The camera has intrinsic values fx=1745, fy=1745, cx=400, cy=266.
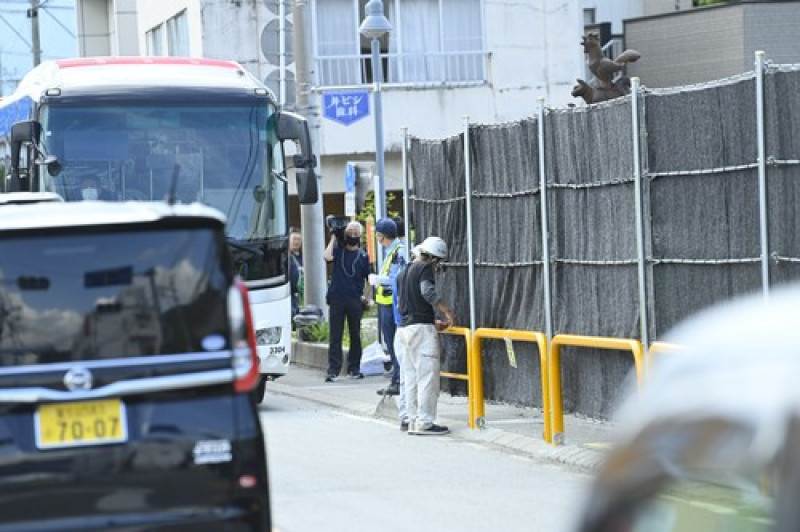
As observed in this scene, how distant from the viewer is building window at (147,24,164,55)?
45.8 meters

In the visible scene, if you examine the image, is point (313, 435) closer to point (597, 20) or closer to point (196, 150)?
point (196, 150)

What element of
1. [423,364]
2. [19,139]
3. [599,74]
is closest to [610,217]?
[423,364]

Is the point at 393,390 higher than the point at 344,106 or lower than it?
lower

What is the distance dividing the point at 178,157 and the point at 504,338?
4.96m

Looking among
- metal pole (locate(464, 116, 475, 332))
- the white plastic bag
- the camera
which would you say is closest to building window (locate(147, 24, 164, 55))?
the camera

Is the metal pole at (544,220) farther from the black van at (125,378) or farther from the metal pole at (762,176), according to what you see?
the black van at (125,378)

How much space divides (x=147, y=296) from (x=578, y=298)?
711 cm

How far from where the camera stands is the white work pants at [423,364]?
1564 centimetres

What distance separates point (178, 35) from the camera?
43.9 meters

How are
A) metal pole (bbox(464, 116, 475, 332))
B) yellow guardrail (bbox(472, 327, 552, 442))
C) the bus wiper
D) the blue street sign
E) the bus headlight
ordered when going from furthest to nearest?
1. the blue street sign
2. the bus headlight
3. the bus wiper
4. metal pole (bbox(464, 116, 475, 332))
5. yellow guardrail (bbox(472, 327, 552, 442))

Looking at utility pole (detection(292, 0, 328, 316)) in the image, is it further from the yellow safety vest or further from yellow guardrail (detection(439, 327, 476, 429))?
yellow guardrail (detection(439, 327, 476, 429))

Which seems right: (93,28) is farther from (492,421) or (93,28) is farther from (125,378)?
(125,378)

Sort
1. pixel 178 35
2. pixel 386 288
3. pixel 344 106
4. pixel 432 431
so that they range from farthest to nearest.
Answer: pixel 178 35 < pixel 344 106 < pixel 386 288 < pixel 432 431

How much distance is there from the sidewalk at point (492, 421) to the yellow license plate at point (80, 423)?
6399mm
